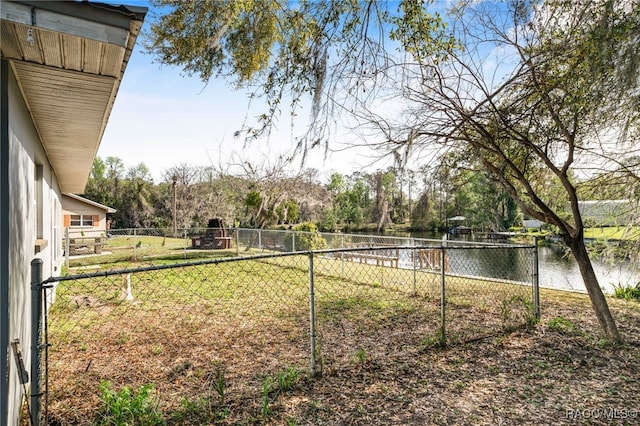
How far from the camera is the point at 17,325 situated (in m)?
2.42

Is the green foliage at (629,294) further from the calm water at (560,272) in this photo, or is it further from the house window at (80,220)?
the house window at (80,220)

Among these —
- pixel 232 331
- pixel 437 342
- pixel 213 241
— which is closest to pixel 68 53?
pixel 232 331

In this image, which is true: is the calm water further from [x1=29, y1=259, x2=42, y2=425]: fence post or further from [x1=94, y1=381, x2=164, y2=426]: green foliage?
[x1=29, y1=259, x2=42, y2=425]: fence post

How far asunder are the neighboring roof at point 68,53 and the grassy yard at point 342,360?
7.46 ft

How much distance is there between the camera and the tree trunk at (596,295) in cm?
412

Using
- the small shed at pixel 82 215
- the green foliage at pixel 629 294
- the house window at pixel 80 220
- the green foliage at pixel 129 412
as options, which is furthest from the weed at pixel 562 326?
the house window at pixel 80 220

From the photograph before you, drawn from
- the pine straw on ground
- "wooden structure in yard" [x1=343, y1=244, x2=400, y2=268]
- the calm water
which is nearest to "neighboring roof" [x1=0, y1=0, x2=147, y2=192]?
the pine straw on ground

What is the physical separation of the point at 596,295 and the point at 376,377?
121 inches

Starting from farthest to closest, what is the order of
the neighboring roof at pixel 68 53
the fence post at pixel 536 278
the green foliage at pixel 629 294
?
the green foliage at pixel 629 294, the fence post at pixel 536 278, the neighboring roof at pixel 68 53

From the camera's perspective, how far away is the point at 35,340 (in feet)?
6.81

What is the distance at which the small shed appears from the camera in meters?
17.2

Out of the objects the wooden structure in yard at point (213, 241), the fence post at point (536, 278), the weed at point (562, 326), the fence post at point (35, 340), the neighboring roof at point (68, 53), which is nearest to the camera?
the neighboring roof at point (68, 53)

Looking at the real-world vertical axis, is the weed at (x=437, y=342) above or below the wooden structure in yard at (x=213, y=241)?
below

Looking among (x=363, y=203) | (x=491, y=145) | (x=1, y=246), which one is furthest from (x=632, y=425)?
(x=363, y=203)
